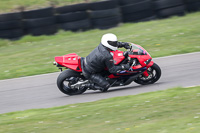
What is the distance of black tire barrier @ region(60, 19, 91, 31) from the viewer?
1627 centimetres

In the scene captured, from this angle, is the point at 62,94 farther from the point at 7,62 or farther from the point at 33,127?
the point at 7,62

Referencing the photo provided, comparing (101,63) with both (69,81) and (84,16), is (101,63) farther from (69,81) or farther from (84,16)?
(84,16)

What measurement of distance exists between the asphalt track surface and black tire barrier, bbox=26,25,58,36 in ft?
19.7

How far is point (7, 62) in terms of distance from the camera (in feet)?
42.2

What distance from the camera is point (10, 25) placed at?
51.7 ft

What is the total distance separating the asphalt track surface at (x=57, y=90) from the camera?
8.05 m

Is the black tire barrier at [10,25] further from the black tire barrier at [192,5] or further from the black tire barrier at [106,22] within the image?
the black tire barrier at [192,5]

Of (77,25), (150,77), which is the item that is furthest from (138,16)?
(150,77)

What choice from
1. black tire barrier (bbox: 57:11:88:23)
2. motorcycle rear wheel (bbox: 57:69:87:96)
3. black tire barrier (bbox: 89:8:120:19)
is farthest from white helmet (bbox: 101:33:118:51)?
black tire barrier (bbox: 57:11:88:23)

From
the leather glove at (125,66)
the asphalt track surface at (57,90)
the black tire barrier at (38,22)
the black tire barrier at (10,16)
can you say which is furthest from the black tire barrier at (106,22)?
the leather glove at (125,66)

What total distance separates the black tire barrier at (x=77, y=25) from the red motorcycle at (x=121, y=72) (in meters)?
8.13

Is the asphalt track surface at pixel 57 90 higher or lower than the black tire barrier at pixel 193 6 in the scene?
lower

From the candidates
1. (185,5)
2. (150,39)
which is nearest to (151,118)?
(150,39)

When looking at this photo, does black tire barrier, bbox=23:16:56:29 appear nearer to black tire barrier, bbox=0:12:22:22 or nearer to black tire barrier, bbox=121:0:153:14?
black tire barrier, bbox=0:12:22:22
